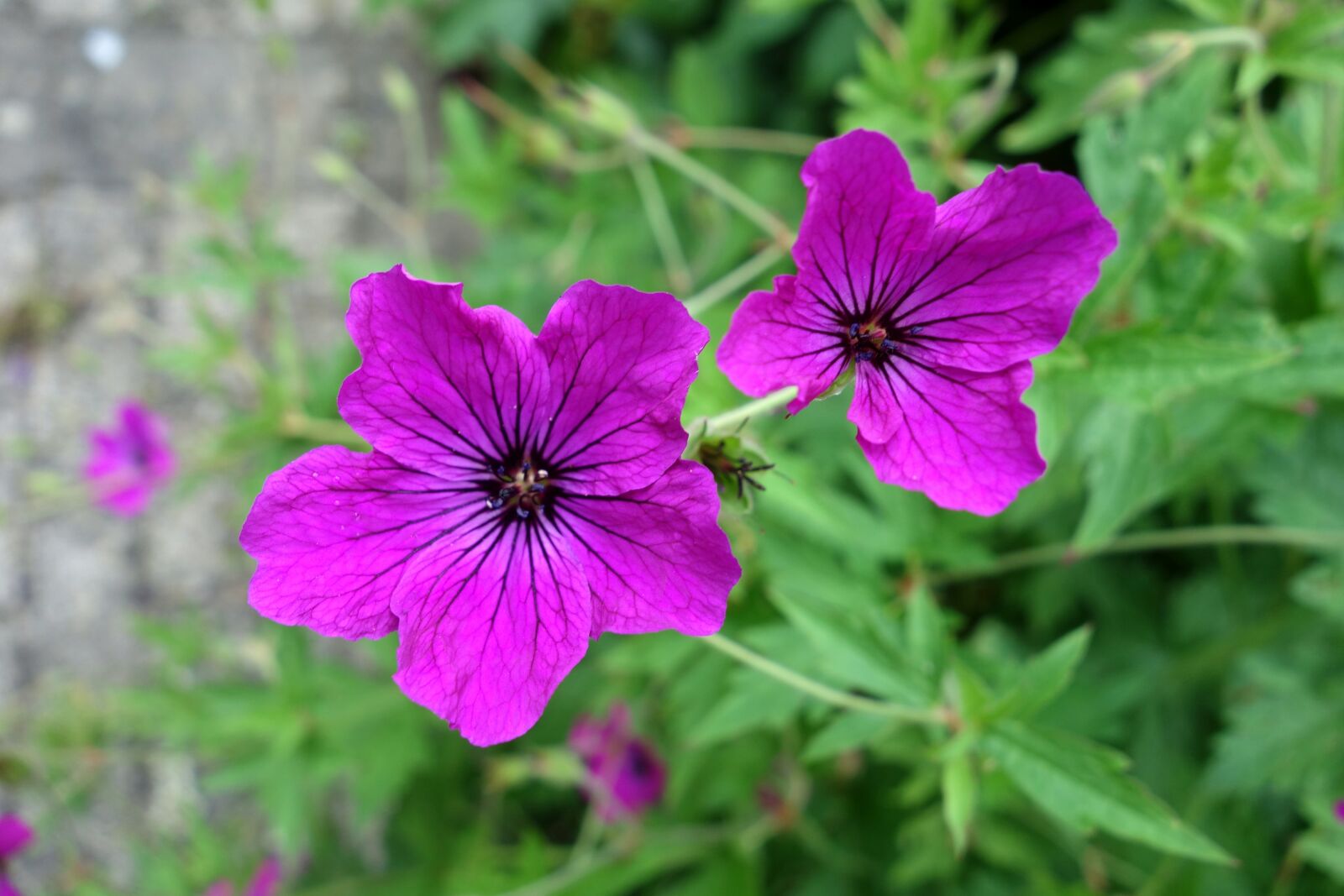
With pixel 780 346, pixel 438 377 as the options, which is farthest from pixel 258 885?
pixel 780 346

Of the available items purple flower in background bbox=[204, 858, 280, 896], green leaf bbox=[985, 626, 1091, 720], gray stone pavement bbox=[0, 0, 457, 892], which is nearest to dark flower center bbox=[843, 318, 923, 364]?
green leaf bbox=[985, 626, 1091, 720]

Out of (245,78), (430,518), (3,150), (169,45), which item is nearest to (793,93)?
(245,78)

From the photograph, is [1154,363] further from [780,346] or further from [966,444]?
[780,346]

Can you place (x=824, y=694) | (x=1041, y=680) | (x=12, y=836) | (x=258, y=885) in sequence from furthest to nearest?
(x=258, y=885) < (x=12, y=836) < (x=1041, y=680) < (x=824, y=694)

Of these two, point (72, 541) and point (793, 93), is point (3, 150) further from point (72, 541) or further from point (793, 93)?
point (793, 93)

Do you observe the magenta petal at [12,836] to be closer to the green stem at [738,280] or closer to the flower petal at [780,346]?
the green stem at [738,280]
